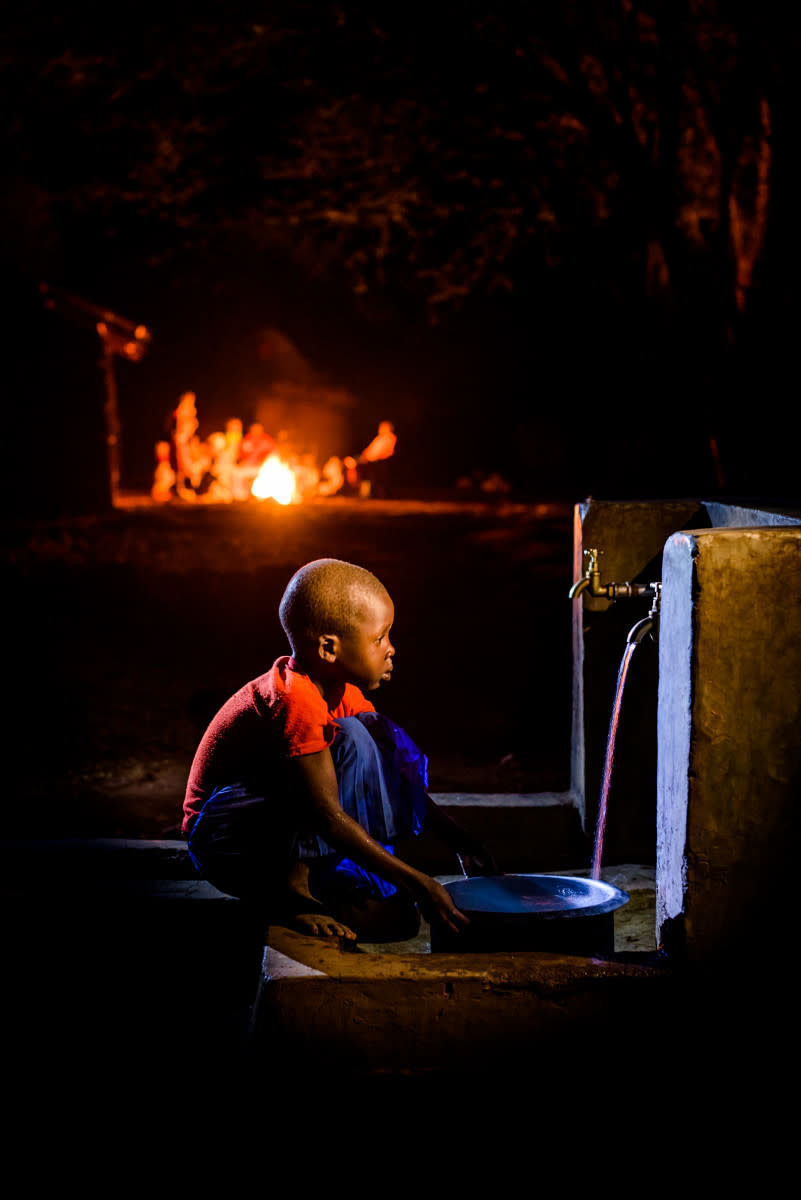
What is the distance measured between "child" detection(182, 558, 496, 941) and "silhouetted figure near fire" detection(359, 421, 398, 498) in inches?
865

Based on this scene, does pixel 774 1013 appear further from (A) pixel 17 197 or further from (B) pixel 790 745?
(A) pixel 17 197

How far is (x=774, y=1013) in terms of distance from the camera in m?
2.66

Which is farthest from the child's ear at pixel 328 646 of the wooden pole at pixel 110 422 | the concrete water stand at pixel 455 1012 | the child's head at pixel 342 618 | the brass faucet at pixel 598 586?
the wooden pole at pixel 110 422

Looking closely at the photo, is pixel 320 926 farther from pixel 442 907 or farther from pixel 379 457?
pixel 379 457

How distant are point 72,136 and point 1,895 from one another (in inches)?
532

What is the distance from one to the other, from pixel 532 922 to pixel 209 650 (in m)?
6.87

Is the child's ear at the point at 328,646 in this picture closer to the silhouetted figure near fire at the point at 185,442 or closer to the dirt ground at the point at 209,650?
the dirt ground at the point at 209,650

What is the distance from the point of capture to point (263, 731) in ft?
10.5

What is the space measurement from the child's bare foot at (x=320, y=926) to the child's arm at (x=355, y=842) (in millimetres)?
235

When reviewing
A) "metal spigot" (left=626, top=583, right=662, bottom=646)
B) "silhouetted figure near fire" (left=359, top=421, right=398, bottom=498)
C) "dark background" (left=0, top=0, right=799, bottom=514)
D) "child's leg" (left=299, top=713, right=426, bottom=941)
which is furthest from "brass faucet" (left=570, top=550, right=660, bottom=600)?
"silhouetted figure near fire" (left=359, top=421, right=398, bottom=498)

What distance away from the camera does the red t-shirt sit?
10.1 ft

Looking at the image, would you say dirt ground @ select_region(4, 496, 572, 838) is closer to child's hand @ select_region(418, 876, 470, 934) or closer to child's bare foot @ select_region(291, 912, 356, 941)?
child's bare foot @ select_region(291, 912, 356, 941)

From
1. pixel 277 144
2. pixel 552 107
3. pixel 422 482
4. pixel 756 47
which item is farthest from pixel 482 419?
pixel 756 47

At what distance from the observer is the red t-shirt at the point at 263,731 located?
307 cm
